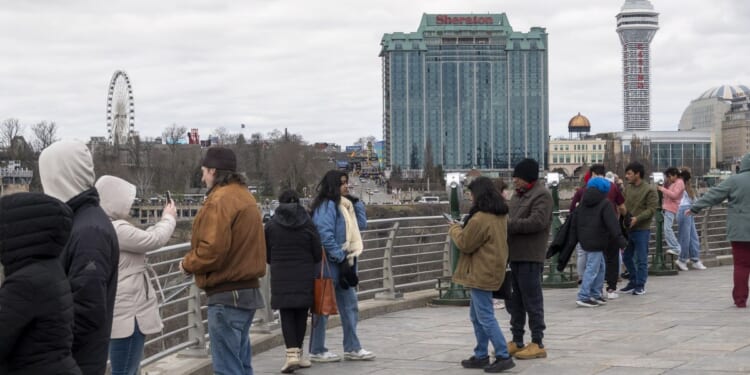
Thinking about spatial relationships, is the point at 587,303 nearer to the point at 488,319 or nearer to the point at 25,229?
the point at 488,319

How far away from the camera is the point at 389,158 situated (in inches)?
7042

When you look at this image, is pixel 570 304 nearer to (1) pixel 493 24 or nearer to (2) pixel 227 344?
(2) pixel 227 344

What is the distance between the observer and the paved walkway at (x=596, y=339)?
353 inches

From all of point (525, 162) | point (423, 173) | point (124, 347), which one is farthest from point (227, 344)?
point (423, 173)

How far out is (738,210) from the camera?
11812 millimetres

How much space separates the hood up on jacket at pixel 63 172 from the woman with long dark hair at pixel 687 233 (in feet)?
43.6

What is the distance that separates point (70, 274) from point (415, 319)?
7.92 meters

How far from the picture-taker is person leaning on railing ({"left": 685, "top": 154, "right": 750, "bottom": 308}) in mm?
11758

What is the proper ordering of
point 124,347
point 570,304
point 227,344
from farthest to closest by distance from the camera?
point 570,304 → point 227,344 → point 124,347

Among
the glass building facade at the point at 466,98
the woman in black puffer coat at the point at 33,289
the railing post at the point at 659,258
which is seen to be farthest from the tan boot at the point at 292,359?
the glass building facade at the point at 466,98

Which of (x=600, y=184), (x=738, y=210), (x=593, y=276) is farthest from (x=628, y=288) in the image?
(x=738, y=210)

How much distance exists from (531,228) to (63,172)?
16.0 feet

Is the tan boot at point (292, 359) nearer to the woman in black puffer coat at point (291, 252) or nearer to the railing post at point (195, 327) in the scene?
the woman in black puffer coat at point (291, 252)

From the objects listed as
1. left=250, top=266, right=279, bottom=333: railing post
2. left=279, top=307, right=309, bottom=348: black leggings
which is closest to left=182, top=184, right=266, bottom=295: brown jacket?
left=279, top=307, right=309, bottom=348: black leggings
